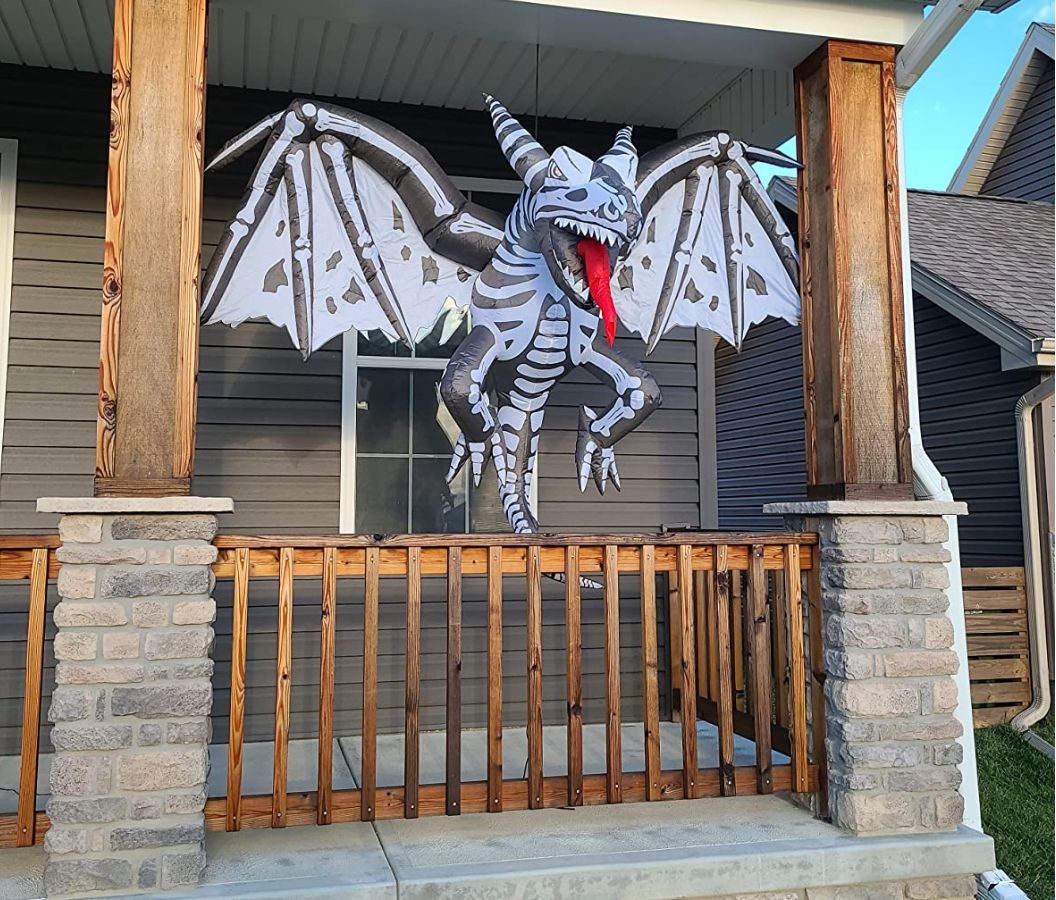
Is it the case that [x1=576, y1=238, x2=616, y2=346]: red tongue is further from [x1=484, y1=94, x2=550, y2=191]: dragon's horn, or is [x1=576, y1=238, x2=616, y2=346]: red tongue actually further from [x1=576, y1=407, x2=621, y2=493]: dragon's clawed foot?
[x1=576, y1=407, x2=621, y2=493]: dragon's clawed foot

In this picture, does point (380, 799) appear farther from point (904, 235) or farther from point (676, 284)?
point (904, 235)

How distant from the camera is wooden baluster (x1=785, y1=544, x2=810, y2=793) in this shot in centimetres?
337

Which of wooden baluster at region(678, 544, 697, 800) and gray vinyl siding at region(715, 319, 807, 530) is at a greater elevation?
gray vinyl siding at region(715, 319, 807, 530)

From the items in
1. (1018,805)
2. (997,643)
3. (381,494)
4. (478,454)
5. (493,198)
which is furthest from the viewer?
(997,643)

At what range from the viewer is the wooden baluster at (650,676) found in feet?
10.7

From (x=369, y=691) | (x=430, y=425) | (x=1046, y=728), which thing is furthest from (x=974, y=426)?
(x=369, y=691)

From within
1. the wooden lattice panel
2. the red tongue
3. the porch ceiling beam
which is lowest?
the wooden lattice panel

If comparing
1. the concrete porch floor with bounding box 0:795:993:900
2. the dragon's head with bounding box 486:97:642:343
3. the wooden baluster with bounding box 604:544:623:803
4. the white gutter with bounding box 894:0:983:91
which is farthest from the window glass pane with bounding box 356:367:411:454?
the white gutter with bounding box 894:0:983:91

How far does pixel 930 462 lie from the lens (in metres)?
3.48

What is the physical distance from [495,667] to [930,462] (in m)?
1.82

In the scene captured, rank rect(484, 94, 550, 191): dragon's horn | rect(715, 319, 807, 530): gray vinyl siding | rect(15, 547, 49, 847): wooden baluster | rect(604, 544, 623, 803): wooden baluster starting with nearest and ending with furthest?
rect(15, 547, 49, 847): wooden baluster < rect(604, 544, 623, 803): wooden baluster < rect(484, 94, 550, 191): dragon's horn < rect(715, 319, 807, 530): gray vinyl siding

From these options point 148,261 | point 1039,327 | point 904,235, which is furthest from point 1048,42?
point 148,261

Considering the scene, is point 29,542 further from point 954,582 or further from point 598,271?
point 954,582

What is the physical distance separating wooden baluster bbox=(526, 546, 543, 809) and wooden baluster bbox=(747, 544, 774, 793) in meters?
0.82
